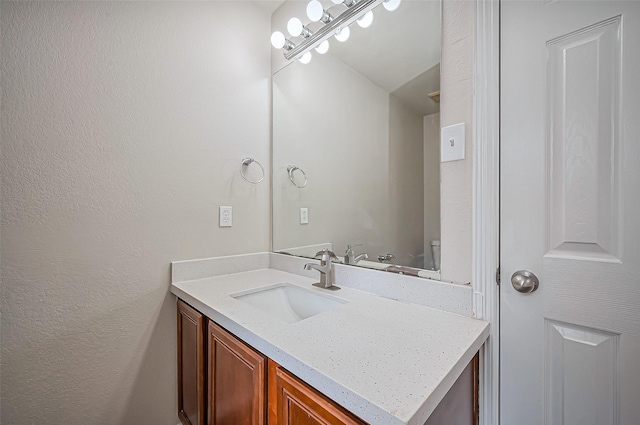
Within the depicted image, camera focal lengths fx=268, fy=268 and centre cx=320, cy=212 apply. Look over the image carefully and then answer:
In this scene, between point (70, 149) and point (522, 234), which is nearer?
point (522, 234)

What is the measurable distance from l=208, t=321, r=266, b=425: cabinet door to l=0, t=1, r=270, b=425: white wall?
0.43m

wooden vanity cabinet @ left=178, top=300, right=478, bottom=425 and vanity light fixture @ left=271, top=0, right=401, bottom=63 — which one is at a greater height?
vanity light fixture @ left=271, top=0, right=401, bottom=63

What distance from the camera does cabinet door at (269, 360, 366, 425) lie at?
22.8 inches

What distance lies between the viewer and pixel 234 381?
924 mm

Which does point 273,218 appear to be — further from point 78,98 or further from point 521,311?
point 521,311

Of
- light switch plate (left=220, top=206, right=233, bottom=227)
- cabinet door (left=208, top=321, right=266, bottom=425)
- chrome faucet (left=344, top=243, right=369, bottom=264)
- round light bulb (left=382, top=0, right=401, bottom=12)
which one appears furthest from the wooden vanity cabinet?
round light bulb (left=382, top=0, right=401, bottom=12)

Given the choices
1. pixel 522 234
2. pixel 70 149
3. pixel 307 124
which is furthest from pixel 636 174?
pixel 70 149

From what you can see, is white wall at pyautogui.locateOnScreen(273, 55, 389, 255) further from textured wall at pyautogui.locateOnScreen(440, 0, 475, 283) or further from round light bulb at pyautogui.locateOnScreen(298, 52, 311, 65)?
textured wall at pyautogui.locateOnScreen(440, 0, 475, 283)

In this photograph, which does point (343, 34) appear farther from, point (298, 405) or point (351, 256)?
point (298, 405)

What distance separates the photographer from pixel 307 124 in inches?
62.6

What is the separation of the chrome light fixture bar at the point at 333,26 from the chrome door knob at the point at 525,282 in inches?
46.6

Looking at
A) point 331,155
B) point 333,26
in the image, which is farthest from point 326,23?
point 331,155

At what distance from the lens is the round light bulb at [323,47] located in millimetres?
1429

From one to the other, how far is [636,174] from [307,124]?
1.33m
